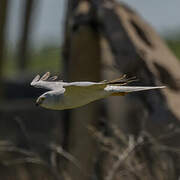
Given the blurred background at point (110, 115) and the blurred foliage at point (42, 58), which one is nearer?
the blurred background at point (110, 115)

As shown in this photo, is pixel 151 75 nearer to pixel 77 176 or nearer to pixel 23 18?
pixel 77 176

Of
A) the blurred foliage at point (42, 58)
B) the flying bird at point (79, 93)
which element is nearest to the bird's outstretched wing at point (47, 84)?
the flying bird at point (79, 93)

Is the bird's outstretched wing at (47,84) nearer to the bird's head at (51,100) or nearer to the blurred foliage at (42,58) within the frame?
the bird's head at (51,100)

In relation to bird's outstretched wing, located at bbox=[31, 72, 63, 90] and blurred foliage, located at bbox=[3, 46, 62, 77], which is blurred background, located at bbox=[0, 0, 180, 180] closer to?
bird's outstretched wing, located at bbox=[31, 72, 63, 90]

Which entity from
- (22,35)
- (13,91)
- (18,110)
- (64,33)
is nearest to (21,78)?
(13,91)

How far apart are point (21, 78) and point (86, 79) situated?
404 cm

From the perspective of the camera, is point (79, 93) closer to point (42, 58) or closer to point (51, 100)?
point (51, 100)

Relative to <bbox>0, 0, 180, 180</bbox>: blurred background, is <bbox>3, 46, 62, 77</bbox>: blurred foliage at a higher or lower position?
higher

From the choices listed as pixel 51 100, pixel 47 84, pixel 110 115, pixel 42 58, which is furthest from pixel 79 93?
pixel 42 58

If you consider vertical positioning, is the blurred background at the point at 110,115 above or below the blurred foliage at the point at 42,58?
below

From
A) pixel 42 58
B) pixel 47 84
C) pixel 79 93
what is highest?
pixel 42 58

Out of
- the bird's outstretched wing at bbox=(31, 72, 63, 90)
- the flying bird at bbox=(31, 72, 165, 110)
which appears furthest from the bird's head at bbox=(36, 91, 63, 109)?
the bird's outstretched wing at bbox=(31, 72, 63, 90)

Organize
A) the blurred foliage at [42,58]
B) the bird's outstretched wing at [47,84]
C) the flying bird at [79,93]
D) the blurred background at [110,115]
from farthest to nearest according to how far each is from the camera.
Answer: the blurred foliage at [42,58], the blurred background at [110,115], the bird's outstretched wing at [47,84], the flying bird at [79,93]

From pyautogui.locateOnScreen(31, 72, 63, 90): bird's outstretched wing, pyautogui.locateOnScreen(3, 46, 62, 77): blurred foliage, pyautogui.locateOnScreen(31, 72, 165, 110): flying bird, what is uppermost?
pyautogui.locateOnScreen(3, 46, 62, 77): blurred foliage
